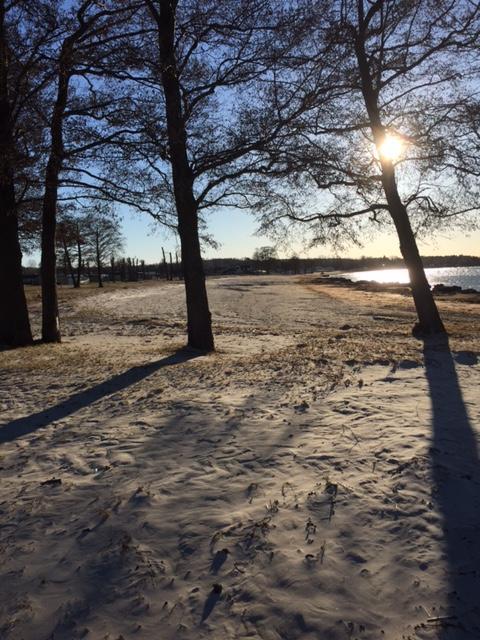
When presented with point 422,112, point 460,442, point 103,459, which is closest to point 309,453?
point 460,442

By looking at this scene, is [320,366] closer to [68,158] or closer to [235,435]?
[235,435]

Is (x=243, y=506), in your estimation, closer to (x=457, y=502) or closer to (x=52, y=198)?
(x=457, y=502)

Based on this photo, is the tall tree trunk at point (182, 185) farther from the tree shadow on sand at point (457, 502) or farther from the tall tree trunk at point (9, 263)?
the tree shadow on sand at point (457, 502)

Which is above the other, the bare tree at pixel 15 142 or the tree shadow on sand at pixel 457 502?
the bare tree at pixel 15 142

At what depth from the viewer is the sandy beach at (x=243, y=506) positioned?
9.20ft

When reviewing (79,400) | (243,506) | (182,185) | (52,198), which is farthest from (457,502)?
(52,198)

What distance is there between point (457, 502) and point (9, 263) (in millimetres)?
11432

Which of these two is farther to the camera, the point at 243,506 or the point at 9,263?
the point at 9,263

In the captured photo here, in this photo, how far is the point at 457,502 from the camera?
3934mm

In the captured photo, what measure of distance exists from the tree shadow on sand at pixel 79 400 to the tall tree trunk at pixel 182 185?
1.60 meters

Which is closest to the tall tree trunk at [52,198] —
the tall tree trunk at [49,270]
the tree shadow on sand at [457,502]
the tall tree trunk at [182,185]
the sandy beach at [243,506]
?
the tall tree trunk at [49,270]

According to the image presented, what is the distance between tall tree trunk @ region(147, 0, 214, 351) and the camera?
33.3 feet

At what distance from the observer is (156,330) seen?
1653cm

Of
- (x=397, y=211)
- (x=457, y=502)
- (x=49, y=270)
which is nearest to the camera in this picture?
(x=457, y=502)
